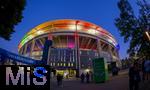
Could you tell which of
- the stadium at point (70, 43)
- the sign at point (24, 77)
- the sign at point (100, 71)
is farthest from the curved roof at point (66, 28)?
the sign at point (24, 77)

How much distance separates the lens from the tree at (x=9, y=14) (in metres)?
15.5

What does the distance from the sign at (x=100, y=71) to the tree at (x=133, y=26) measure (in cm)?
633

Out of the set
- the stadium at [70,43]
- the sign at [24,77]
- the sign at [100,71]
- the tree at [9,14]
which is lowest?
the sign at [24,77]

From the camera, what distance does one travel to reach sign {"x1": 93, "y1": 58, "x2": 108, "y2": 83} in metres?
38.4

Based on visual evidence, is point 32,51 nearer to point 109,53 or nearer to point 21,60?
point 109,53

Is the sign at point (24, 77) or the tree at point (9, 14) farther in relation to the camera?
the tree at point (9, 14)

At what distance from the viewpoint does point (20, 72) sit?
6641mm

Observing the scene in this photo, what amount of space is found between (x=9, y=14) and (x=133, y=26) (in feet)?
60.6

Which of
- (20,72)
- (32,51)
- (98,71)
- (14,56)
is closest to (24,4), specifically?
(20,72)

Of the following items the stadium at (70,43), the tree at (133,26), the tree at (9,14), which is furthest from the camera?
the stadium at (70,43)

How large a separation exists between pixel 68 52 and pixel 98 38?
47.3 feet

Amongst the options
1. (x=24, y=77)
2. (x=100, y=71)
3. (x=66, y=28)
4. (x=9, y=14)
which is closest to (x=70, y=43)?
(x=66, y=28)

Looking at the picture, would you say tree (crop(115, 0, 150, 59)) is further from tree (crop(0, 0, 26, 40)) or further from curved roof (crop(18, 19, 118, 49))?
curved roof (crop(18, 19, 118, 49))

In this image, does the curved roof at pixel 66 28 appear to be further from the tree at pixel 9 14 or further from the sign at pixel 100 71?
the tree at pixel 9 14
